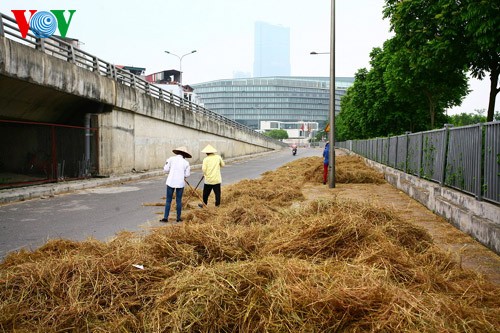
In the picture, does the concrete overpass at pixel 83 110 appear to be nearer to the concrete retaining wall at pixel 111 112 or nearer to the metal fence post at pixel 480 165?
the concrete retaining wall at pixel 111 112

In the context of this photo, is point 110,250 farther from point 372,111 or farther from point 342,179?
point 372,111

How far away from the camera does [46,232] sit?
7.48m

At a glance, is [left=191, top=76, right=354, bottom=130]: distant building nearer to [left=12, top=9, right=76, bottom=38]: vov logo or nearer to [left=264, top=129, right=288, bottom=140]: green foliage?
[left=264, top=129, right=288, bottom=140]: green foliage

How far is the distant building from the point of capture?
171 meters

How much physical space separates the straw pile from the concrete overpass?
9798 millimetres

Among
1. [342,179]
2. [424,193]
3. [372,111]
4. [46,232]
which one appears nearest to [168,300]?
[46,232]

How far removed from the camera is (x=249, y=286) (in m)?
3.47

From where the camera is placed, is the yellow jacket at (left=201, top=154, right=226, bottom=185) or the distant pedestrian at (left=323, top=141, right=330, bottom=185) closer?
the yellow jacket at (left=201, top=154, right=226, bottom=185)

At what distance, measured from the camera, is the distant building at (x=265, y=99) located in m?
171

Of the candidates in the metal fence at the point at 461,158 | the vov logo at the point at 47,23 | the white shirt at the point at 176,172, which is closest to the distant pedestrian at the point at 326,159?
the metal fence at the point at 461,158

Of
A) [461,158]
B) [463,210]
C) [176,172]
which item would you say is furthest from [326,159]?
[463,210]

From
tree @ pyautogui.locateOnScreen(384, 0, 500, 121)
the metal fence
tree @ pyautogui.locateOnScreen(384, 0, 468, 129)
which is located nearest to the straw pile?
the metal fence

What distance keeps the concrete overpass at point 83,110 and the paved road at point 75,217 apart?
130 inches

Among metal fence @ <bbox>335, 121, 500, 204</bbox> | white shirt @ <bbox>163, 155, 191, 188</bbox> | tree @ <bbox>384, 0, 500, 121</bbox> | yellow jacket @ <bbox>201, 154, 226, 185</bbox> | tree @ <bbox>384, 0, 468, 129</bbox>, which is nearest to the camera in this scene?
metal fence @ <bbox>335, 121, 500, 204</bbox>
